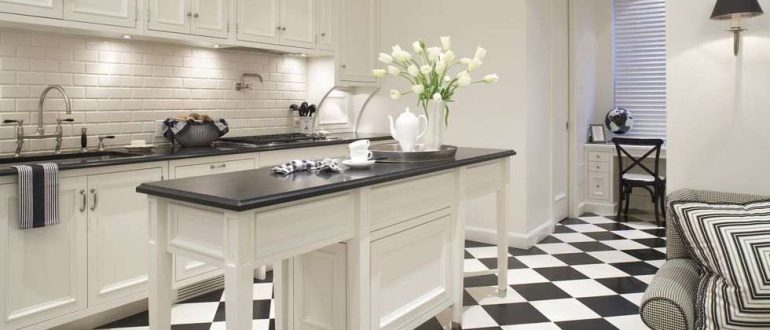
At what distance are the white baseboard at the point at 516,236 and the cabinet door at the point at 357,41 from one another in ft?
5.99

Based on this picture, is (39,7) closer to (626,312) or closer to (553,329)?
(553,329)

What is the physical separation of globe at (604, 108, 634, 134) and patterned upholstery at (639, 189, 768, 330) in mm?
4063

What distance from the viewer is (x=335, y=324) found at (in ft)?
8.41

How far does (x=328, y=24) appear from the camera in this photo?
4973 millimetres

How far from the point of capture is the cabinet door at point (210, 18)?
3.85 m

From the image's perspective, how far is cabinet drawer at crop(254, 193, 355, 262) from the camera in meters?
1.94

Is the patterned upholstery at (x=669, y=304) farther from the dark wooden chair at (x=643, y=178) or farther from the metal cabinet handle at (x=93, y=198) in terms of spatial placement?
the dark wooden chair at (x=643, y=178)

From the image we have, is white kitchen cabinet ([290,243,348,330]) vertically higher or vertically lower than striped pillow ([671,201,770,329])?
lower

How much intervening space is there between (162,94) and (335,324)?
2377mm

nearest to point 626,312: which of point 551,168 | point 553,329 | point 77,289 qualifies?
point 553,329

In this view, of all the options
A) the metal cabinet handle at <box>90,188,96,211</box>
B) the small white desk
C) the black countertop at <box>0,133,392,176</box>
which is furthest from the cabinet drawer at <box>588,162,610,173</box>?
the metal cabinet handle at <box>90,188,96,211</box>

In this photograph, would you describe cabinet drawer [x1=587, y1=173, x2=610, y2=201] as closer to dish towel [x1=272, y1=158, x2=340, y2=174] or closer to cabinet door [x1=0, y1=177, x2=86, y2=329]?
dish towel [x1=272, y1=158, x2=340, y2=174]

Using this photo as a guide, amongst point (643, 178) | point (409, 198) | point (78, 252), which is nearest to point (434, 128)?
point (409, 198)

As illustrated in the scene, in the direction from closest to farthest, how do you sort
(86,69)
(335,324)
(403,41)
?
1. (335,324)
2. (86,69)
3. (403,41)
